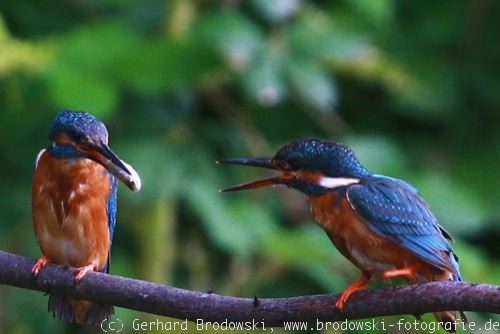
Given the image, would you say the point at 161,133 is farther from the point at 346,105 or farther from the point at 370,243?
the point at 370,243

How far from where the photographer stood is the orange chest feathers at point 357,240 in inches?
133

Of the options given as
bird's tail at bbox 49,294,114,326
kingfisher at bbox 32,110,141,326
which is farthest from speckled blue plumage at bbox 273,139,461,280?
bird's tail at bbox 49,294,114,326

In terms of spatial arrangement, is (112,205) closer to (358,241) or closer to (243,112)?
(358,241)

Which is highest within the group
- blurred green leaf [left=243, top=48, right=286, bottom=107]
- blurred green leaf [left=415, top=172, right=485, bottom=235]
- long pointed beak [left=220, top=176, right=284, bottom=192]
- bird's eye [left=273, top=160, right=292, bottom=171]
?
blurred green leaf [left=243, top=48, right=286, bottom=107]

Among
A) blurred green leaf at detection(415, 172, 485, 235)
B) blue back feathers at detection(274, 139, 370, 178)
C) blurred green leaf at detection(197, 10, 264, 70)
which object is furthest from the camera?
blurred green leaf at detection(415, 172, 485, 235)

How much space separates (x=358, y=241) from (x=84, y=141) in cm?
78

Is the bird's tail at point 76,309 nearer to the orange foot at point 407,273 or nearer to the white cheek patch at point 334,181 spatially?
the white cheek patch at point 334,181

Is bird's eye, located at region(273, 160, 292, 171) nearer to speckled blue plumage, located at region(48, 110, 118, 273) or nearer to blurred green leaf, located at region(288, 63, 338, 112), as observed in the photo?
speckled blue plumage, located at region(48, 110, 118, 273)

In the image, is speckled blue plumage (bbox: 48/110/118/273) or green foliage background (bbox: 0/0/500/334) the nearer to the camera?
speckled blue plumage (bbox: 48/110/118/273)

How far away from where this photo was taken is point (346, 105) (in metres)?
5.79

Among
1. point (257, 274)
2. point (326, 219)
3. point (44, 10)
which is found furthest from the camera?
point (44, 10)

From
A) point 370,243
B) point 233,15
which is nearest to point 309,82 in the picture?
point 233,15

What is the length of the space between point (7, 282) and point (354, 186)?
0.89 metres

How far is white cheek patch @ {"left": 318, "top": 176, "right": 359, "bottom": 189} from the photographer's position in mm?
3496
